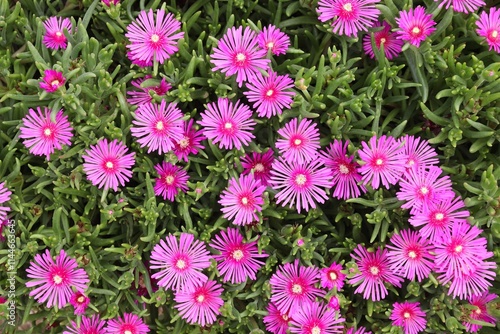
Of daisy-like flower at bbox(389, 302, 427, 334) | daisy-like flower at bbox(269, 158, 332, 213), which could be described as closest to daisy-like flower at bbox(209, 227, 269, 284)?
daisy-like flower at bbox(269, 158, 332, 213)

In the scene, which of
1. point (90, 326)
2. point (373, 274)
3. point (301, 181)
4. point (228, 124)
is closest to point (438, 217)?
point (373, 274)

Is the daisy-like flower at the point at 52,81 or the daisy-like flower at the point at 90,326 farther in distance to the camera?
the daisy-like flower at the point at 90,326

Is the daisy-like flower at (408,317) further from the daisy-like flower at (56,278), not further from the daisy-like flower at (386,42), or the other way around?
the daisy-like flower at (56,278)

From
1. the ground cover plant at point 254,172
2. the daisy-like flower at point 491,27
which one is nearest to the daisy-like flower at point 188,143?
the ground cover plant at point 254,172

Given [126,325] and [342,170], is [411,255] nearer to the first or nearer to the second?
[342,170]

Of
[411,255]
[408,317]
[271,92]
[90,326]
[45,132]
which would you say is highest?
[271,92]

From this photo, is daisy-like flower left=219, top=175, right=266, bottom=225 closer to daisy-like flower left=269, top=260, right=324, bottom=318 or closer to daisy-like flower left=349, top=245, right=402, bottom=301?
daisy-like flower left=269, top=260, right=324, bottom=318
